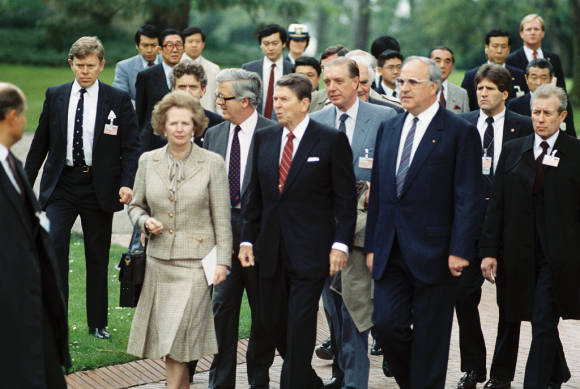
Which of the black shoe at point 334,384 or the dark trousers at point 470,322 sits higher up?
the dark trousers at point 470,322

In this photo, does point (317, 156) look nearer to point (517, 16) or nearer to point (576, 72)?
point (576, 72)

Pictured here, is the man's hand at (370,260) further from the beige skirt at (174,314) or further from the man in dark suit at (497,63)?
the man in dark suit at (497,63)

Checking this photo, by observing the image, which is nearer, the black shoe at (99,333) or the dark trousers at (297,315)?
the dark trousers at (297,315)

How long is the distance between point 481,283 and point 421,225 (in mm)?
1701

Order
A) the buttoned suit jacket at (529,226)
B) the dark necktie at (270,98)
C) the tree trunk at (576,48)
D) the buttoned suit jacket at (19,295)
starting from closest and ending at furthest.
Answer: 1. the buttoned suit jacket at (19,295)
2. the buttoned suit jacket at (529,226)
3. the dark necktie at (270,98)
4. the tree trunk at (576,48)

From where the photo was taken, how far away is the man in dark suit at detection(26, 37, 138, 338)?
8.03 m

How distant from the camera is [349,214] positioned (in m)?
6.48

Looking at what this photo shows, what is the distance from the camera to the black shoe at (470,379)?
24.8 feet

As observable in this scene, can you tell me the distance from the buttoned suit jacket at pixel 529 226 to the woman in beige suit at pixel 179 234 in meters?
2.08

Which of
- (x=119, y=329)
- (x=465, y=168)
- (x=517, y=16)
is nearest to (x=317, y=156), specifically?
(x=465, y=168)

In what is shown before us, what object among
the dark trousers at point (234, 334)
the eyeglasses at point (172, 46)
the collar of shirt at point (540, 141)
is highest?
the eyeglasses at point (172, 46)

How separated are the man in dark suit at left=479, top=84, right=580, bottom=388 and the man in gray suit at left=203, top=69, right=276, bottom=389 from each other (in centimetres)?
173

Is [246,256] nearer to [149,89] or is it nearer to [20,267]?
[20,267]

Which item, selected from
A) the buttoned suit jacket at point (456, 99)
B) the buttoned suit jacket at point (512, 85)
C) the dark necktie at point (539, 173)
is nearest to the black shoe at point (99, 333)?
the dark necktie at point (539, 173)
